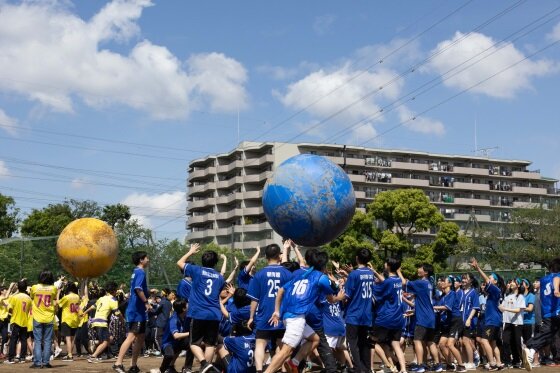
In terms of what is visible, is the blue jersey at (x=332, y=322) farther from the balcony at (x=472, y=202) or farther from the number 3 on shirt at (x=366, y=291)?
the balcony at (x=472, y=202)

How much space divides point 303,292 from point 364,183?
81.8 m

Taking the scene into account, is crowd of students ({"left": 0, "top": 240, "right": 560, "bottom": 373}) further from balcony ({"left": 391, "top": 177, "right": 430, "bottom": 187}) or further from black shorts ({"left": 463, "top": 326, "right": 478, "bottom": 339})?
balcony ({"left": 391, "top": 177, "right": 430, "bottom": 187})

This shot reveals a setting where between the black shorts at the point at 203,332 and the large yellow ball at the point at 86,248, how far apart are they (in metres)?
10.7

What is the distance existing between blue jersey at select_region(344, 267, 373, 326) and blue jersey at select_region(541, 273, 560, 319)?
4166mm

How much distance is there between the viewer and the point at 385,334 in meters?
12.4

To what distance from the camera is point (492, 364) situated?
46.1 ft

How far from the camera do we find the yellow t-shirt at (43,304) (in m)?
14.7

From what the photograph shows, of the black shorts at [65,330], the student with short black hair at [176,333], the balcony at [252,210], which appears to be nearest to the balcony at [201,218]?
the balcony at [252,210]

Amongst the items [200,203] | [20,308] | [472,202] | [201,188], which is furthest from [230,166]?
[20,308]

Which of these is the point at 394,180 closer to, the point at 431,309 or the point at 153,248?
the point at 153,248

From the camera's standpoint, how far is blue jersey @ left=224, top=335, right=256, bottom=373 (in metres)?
9.48

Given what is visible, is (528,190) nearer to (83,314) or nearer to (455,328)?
(83,314)

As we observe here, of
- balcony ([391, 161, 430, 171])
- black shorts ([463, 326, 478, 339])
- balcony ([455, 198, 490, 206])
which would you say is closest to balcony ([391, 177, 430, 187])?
balcony ([391, 161, 430, 171])

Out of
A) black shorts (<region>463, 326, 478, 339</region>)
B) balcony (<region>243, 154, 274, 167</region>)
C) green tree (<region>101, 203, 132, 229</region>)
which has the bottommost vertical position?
black shorts (<region>463, 326, 478, 339</region>)
